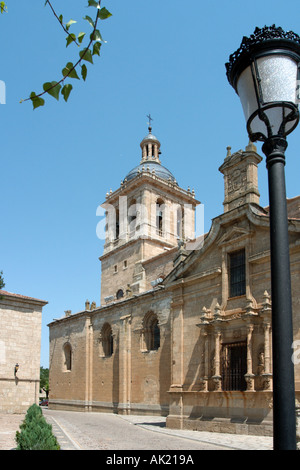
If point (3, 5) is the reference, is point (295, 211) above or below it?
above

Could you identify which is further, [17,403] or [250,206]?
[17,403]

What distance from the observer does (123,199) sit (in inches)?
1769

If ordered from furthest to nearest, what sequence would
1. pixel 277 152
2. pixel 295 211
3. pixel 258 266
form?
pixel 295 211
pixel 258 266
pixel 277 152

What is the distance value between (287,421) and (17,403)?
25.2m

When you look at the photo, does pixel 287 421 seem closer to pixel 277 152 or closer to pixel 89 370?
pixel 277 152

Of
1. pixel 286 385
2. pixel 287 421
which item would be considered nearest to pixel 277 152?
pixel 286 385

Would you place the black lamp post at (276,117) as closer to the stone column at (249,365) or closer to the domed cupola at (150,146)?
the stone column at (249,365)

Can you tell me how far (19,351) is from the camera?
2659 cm

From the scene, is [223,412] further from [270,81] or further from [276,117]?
[270,81]

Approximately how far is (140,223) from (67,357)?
1266cm

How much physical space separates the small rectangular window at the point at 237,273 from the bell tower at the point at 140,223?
1992cm

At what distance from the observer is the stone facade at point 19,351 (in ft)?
84.2

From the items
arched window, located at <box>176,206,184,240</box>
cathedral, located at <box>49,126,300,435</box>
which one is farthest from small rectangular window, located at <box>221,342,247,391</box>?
arched window, located at <box>176,206,184,240</box>

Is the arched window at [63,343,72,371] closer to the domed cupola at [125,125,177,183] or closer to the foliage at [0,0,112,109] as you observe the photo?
the domed cupola at [125,125,177,183]
